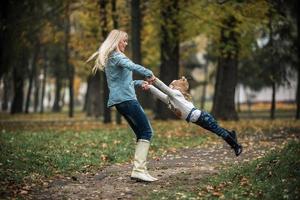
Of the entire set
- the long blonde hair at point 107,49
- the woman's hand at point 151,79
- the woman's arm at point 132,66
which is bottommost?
the woman's hand at point 151,79

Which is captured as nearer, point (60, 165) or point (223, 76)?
point (60, 165)

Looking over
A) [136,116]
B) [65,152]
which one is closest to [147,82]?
[136,116]

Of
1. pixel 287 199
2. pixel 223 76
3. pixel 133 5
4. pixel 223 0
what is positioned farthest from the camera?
pixel 223 76

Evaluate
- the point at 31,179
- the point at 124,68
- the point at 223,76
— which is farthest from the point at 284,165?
the point at 223,76

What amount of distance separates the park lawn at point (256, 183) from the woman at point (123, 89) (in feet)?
3.10

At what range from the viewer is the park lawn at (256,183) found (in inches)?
318

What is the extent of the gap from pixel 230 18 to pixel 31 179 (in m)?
15.8

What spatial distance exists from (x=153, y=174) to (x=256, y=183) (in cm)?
243

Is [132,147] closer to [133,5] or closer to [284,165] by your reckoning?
[284,165]

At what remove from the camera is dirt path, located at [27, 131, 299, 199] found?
912cm

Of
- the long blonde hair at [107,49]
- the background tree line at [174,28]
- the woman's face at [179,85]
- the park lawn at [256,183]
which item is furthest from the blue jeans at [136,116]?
the background tree line at [174,28]

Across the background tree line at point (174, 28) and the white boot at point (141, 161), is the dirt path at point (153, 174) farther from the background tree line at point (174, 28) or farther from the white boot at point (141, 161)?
the background tree line at point (174, 28)

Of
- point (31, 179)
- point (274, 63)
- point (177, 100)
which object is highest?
point (274, 63)

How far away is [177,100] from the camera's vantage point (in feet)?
33.9
